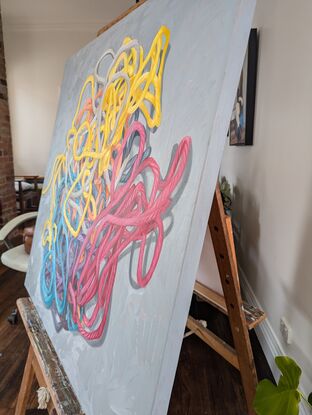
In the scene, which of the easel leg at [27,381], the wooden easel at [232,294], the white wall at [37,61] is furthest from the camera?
the white wall at [37,61]

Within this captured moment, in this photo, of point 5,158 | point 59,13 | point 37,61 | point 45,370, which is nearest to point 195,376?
point 45,370

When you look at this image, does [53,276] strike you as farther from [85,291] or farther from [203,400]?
[203,400]

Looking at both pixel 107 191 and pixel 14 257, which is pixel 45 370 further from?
pixel 14 257

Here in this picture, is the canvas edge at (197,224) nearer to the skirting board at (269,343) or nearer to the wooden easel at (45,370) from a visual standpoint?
the wooden easel at (45,370)

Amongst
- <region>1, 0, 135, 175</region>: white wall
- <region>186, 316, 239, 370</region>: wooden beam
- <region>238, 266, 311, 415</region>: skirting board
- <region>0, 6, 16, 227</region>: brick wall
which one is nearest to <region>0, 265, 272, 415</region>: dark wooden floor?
<region>238, 266, 311, 415</region>: skirting board

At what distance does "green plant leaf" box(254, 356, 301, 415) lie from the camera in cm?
60

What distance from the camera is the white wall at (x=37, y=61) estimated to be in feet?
13.7

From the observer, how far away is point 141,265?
0.48 metres

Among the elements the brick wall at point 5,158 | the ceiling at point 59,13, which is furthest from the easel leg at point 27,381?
the ceiling at point 59,13

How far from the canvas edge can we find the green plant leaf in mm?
320

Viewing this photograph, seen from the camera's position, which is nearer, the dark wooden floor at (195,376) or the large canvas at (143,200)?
the large canvas at (143,200)

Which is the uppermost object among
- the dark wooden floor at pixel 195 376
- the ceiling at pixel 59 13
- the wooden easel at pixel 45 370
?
the ceiling at pixel 59 13

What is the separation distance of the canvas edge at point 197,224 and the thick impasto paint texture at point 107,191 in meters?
0.05

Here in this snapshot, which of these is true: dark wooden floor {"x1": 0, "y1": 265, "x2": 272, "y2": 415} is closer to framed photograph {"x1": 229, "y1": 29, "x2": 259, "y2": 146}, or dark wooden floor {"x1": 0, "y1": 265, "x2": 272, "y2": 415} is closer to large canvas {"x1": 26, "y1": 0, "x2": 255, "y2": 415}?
large canvas {"x1": 26, "y1": 0, "x2": 255, "y2": 415}
